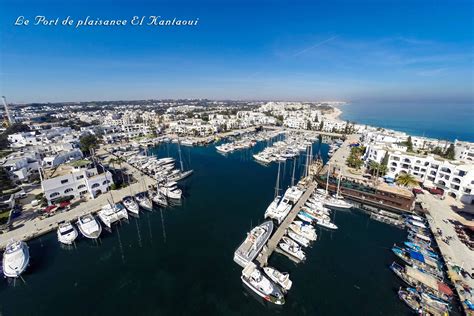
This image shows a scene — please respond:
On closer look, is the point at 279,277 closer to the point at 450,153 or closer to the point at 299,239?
the point at 299,239

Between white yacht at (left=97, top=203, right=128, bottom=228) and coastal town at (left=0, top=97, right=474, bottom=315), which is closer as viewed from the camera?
coastal town at (left=0, top=97, right=474, bottom=315)

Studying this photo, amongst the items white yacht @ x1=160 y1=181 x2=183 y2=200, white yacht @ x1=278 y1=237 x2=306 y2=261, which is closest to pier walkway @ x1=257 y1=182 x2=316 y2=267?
white yacht @ x1=278 y1=237 x2=306 y2=261

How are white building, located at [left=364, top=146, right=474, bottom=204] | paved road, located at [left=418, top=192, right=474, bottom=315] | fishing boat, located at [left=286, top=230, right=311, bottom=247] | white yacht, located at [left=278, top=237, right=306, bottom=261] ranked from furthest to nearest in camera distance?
1. white building, located at [left=364, top=146, right=474, bottom=204]
2. fishing boat, located at [left=286, top=230, right=311, bottom=247]
3. white yacht, located at [left=278, top=237, right=306, bottom=261]
4. paved road, located at [left=418, top=192, right=474, bottom=315]

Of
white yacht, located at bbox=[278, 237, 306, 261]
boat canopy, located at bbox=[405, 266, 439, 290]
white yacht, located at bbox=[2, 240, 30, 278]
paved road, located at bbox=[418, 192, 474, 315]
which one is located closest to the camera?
boat canopy, located at bbox=[405, 266, 439, 290]

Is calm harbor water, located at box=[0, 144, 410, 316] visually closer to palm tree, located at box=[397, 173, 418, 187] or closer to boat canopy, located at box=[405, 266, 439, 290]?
boat canopy, located at box=[405, 266, 439, 290]

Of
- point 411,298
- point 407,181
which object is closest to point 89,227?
point 411,298

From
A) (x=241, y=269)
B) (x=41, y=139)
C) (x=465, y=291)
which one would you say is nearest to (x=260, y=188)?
(x=241, y=269)

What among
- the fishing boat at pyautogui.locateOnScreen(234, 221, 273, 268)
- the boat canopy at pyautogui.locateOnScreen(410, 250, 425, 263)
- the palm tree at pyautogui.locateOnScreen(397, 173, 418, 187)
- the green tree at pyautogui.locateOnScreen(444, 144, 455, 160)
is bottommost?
the boat canopy at pyautogui.locateOnScreen(410, 250, 425, 263)
